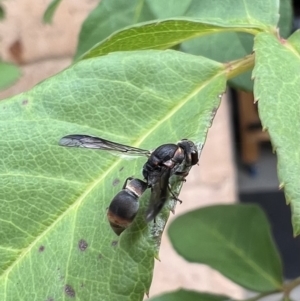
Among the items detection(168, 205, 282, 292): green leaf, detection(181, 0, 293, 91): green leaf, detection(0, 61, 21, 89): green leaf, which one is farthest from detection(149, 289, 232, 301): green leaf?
detection(0, 61, 21, 89): green leaf

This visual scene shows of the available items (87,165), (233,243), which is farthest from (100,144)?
(233,243)

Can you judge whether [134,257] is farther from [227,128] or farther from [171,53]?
[227,128]

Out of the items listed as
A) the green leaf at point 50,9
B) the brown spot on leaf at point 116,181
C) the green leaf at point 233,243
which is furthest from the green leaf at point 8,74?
the brown spot on leaf at point 116,181

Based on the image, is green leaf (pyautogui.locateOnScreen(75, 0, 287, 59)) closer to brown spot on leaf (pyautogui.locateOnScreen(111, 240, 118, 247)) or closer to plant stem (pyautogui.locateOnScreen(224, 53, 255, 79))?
plant stem (pyautogui.locateOnScreen(224, 53, 255, 79))

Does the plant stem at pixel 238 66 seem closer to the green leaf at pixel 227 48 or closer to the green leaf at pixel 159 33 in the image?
the green leaf at pixel 159 33

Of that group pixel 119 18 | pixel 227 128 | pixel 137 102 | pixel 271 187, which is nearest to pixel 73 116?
pixel 137 102

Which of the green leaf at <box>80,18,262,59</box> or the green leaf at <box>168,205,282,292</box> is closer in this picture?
the green leaf at <box>80,18,262,59</box>

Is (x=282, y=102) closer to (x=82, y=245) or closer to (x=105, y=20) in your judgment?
(x=82, y=245)

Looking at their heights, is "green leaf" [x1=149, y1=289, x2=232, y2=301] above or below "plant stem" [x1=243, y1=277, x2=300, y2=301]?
below
